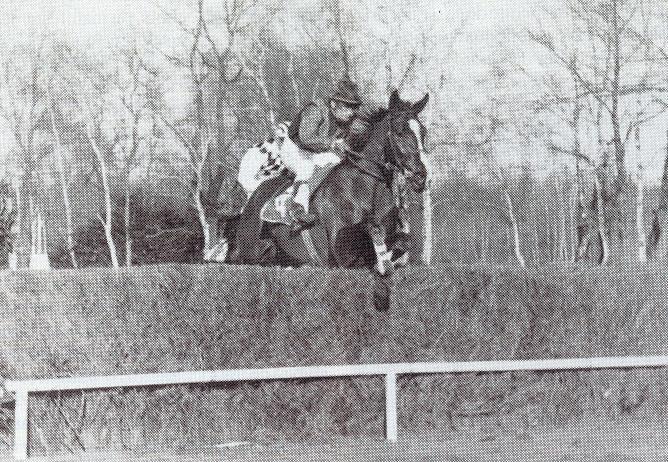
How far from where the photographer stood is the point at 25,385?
6836mm

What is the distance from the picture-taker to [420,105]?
25.9ft

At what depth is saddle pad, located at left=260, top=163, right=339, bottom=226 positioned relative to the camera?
324 inches

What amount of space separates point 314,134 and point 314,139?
5 centimetres

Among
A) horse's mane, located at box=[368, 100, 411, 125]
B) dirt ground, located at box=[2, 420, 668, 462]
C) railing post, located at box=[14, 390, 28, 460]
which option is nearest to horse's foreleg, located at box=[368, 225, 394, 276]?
horse's mane, located at box=[368, 100, 411, 125]

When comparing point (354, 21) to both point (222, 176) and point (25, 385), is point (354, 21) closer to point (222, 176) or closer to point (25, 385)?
point (222, 176)

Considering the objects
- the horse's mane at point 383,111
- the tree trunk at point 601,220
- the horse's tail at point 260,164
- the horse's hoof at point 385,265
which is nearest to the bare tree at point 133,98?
the horse's tail at point 260,164

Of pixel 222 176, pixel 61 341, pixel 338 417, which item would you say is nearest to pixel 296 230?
pixel 222 176

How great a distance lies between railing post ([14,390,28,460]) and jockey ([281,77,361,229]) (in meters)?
2.91

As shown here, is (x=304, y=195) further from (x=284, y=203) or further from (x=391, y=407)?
(x=391, y=407)

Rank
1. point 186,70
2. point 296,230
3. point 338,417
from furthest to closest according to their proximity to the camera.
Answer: point 186,70 → point 296,230 → point 338,417

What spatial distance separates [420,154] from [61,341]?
11.4 feet

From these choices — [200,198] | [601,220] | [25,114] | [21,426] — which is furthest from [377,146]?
[25,114]

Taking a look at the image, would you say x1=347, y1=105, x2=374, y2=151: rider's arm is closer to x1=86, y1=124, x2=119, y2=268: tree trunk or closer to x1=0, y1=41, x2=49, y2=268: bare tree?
x1=86, y1=124, x2=119, y2=268: tree trunk

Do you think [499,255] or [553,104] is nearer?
[553,104]
